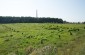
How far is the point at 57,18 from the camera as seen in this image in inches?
4161

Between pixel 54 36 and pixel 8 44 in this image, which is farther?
pixel 54 36

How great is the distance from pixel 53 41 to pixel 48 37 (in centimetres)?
360

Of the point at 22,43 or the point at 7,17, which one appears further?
the point at 7,17

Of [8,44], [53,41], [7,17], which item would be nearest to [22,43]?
[8,44]

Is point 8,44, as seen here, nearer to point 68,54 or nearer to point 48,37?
point 48,37

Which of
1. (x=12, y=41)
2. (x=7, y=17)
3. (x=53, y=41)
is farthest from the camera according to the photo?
(x=7, y=17)

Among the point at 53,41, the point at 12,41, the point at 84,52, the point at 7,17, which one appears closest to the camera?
the point at 84,52

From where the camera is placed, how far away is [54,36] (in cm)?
4234

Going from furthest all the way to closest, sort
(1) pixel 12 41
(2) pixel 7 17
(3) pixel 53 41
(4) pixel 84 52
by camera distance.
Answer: (2) pixel 7 17 → (1) pixel 12 41 → (3) pixel 53 41 → (4) pixel 84 52

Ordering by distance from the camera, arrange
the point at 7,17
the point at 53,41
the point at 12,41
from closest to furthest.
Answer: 1. the point at 53,41
2. the point at 12,41
3. the point at 7,17

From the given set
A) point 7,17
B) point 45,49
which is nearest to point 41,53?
point 45,49

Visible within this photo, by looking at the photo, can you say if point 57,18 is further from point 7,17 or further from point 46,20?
point 7,17

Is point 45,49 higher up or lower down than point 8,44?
higher up

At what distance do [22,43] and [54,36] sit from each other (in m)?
6.22
